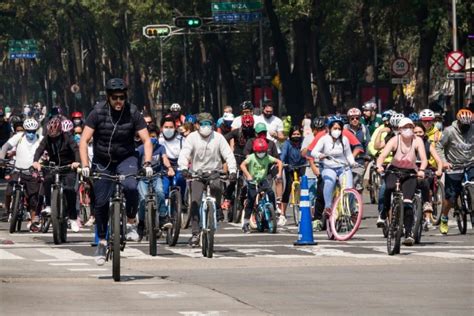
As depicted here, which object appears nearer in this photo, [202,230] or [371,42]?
[202,230]

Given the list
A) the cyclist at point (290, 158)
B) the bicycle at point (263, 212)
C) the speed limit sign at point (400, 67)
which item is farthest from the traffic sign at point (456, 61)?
the bicycle at point (263, 212)

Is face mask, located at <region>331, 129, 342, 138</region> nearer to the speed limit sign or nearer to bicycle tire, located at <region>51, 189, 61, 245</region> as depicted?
bicycle tire, located at <region>51, 189, 61, 245</region>

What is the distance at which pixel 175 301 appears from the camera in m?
14.5

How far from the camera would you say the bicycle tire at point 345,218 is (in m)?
23.3

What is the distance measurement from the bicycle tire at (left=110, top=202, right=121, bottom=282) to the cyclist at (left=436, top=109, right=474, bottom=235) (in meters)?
8.69

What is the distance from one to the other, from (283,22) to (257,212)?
5361 centimetres

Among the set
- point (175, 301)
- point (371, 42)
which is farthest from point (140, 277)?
point (371, 42)

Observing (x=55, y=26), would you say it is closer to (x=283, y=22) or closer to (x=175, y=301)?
(x=283, y=22)

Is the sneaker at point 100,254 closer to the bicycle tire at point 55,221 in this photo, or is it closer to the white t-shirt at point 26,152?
the bicycle tire at point 55,221

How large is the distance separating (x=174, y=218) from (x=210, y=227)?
7.36 feet

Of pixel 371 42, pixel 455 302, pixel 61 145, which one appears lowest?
pixel 455 302

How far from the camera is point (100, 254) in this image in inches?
682

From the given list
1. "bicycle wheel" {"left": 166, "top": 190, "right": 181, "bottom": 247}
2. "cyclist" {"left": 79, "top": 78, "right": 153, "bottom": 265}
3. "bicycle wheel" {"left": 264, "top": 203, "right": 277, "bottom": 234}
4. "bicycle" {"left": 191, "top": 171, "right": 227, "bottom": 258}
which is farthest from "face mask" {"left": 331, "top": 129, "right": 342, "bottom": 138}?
"cyclist" {"left": 79, "top": 78, "right": 153, "bottom": 265}

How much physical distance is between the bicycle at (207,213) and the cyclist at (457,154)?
4.35 metres
